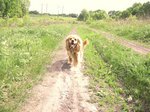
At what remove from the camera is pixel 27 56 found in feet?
31.7

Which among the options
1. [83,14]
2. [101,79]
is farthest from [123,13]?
[101,79]

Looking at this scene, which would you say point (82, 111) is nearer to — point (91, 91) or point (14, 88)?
point (91, 91)

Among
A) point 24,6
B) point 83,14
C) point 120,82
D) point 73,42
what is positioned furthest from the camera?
point 83,14

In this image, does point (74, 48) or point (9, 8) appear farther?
point (9, 8)

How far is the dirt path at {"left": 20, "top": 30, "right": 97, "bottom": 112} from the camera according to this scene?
571 cm

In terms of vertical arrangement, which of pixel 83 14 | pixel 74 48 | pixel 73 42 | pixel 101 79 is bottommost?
pixel 83 14

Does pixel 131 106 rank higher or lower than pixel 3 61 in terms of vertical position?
lower

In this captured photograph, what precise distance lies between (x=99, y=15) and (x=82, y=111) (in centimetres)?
8207

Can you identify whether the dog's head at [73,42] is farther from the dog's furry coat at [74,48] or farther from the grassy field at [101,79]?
the grassy field at [101,79]

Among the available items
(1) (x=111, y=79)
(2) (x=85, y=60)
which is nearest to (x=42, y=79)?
(1) (x=111, y=79)

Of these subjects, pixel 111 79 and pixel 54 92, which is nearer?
pixel 54 92

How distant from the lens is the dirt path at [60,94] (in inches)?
225

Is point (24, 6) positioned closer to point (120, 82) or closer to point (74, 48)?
point (74, 48)

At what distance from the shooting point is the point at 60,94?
6516mm
